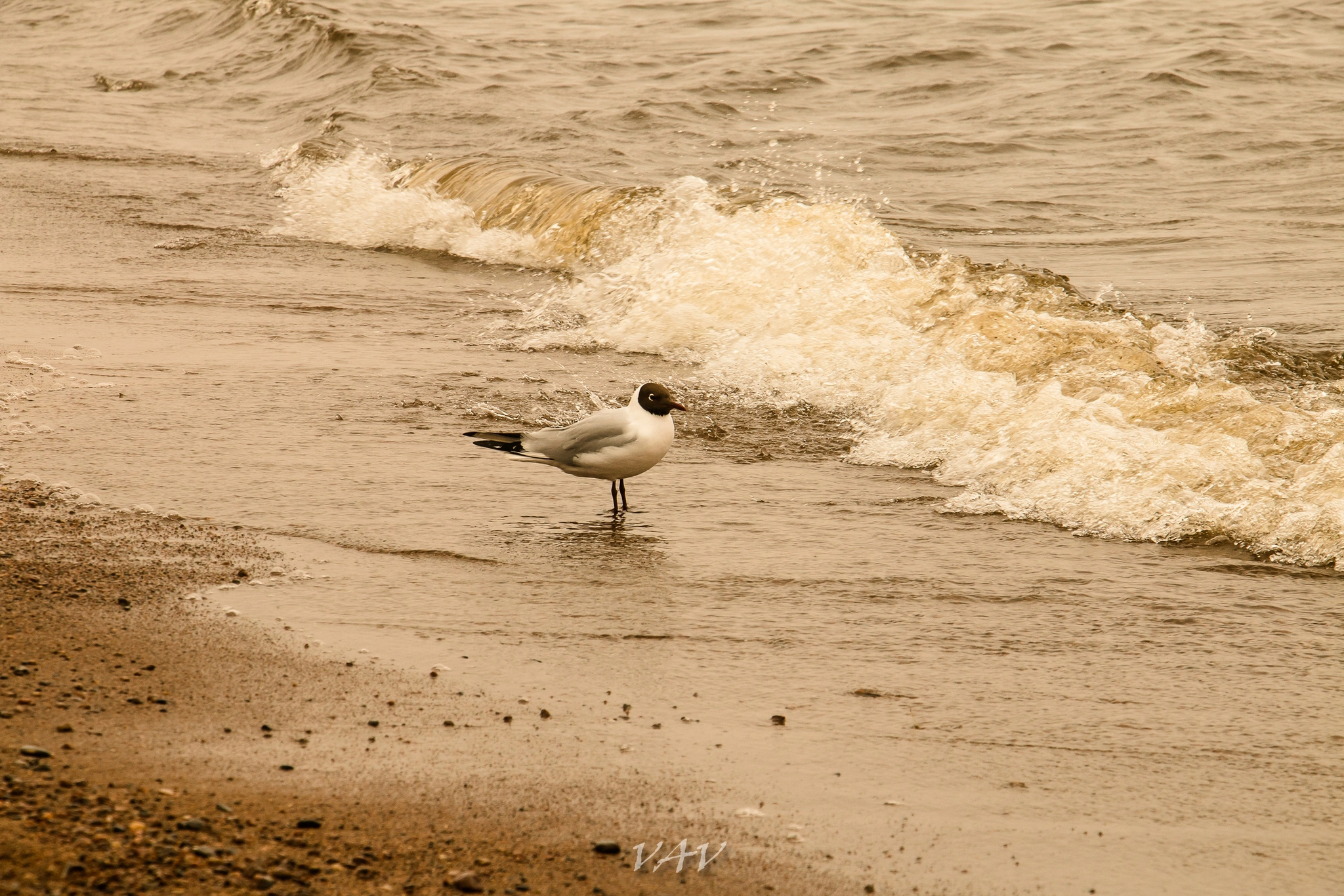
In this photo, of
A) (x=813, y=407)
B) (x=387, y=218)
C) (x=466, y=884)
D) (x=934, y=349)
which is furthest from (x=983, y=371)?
(x=387, y=218)

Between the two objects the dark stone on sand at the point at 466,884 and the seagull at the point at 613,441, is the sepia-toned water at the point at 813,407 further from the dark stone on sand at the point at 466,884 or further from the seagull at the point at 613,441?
the dark stone on sand at the point at 466,884

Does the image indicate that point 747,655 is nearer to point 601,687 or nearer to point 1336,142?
point 601,687

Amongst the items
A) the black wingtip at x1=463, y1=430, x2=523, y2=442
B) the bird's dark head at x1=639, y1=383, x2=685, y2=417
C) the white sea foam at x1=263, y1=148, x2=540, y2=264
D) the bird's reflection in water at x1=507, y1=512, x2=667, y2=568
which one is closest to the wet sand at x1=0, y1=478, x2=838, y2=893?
the bird's reflection in water at x1=507, y1=512, x2=667, y2=568

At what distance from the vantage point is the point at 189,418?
644 cm

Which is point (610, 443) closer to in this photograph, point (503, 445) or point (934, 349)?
point (503, 445)

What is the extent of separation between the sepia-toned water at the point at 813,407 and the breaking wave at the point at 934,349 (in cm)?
3

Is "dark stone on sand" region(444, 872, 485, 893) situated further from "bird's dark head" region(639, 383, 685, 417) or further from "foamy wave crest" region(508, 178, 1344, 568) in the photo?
"foamy wave crest" region(508, 178, 1344, 568)

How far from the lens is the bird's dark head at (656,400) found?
18.6ft

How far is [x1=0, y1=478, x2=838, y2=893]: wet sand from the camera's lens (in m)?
2.92

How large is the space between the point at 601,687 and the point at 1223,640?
79.5 inches

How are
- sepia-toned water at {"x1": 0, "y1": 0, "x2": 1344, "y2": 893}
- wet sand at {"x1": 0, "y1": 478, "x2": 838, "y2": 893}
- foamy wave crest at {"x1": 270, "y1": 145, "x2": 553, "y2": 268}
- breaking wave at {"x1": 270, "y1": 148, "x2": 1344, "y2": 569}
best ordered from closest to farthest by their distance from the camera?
wet sand at {"x1": 0, "y1": 478, "x2": 838, "y2": 893} < sepia-toned water at {"x1": 0, "y1": 0, "x2": 1344, "y2": 893} < breaking wave at {"x1": 270, "y1": 148, "x2": 1344, "y2": 569} < foamy wave crest at {"x1": 270, "y1": 145, "x2": 553, "y2": 268}

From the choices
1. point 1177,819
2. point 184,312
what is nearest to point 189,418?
point 184,312

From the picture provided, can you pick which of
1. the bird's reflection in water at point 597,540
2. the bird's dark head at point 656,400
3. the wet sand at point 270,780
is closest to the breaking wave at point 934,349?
the bird's dark head at point 656,400

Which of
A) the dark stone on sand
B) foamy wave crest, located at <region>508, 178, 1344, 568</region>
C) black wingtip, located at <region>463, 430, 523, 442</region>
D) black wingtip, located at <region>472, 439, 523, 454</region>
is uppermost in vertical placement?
the dark stone on sand
